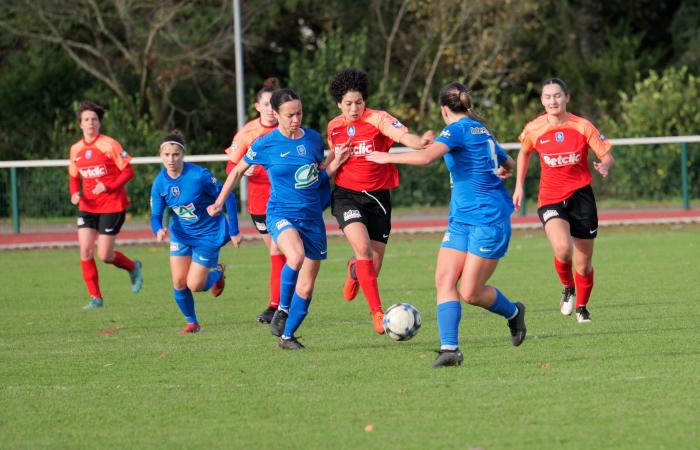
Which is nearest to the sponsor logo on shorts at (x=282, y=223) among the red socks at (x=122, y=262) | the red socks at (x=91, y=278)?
the red socks at (x=91, y=278)

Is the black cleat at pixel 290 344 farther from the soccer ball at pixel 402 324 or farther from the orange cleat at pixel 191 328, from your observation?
the orange cleat at pixel 191 328

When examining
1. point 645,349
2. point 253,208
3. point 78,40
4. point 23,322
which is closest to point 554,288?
point 253,208

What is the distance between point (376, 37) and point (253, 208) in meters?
23.8

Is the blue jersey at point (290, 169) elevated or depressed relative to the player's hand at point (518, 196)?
elevated

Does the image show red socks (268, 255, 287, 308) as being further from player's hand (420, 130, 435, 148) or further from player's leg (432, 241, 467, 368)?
player's leg (432, 241, 467, 368)

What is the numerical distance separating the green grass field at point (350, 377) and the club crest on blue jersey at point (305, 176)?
1.20 metres

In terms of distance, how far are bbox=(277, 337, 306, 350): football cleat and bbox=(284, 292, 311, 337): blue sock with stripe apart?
0.04 metres

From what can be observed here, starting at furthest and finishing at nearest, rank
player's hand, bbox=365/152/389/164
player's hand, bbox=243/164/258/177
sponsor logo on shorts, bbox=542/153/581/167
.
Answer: sponsor logo on shorts, bbox=542/153/581/167, player's hand, bbox=243/164/258/177, player's hand, bbox=365/152/389/164

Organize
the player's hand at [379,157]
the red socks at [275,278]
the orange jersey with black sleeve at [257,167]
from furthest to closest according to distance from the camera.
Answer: the orange jersey with black sleeve at [257,167]
the red socks at [275,278]
the player's hand at [379,157]

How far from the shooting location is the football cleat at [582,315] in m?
10.1

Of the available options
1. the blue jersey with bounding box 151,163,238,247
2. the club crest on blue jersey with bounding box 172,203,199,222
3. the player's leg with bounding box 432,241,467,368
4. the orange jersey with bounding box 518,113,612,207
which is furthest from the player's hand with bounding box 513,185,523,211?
the club crest on blue jersey with bounding box 172,203,199,222

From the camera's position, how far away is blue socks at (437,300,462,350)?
7.93 metres

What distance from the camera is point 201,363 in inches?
336

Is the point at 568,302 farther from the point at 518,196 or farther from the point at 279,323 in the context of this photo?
the point at 279,323
